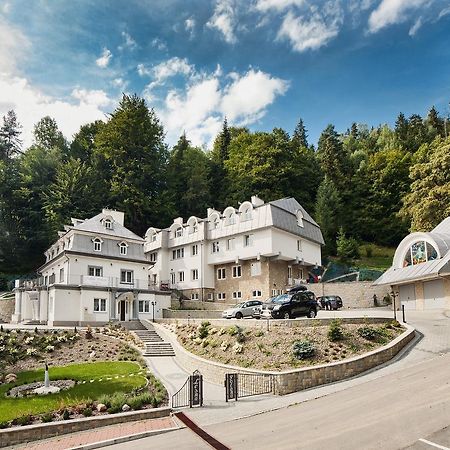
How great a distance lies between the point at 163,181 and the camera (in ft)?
207

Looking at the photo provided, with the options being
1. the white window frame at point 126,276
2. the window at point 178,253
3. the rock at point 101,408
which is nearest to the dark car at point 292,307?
the rock at point 101,408

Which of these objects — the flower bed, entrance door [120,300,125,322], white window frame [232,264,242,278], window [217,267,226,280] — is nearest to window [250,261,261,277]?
white window frame [232,264,242,278]

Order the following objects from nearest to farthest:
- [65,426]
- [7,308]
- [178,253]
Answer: [65,426], [7,308], [178,253]

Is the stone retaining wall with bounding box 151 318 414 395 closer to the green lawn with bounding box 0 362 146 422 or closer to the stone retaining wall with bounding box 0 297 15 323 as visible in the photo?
the green lawn with bounding box 0 362 146 422

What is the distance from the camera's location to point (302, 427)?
12430mm

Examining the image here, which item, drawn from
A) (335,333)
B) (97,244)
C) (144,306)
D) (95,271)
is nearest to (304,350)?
(335,333)

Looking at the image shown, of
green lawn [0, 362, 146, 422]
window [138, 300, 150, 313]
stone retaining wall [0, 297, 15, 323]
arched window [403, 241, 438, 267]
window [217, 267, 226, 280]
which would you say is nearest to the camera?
green lawn [0, 362, 146, 422]

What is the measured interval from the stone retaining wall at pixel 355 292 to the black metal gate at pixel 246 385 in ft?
76.1

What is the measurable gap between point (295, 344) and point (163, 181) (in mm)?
46956

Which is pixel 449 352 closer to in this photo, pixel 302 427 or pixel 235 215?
pixel 302 427

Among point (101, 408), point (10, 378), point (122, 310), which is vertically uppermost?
point (122, 310)

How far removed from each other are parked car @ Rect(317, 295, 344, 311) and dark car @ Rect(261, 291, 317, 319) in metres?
11.4

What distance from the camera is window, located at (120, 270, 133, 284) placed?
131ft

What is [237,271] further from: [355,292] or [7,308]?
[7,308]
